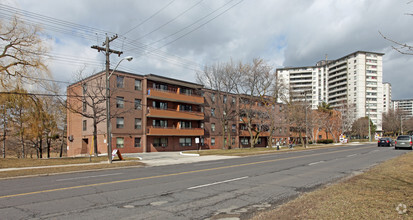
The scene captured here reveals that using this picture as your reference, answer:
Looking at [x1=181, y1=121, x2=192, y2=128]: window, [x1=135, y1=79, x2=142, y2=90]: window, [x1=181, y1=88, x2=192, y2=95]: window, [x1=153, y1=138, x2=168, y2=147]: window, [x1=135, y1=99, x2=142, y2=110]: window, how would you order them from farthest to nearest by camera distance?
1. [x1=181, y1=88, x2=192, y2=95]: window
2. [x1=181, y1=121, x2=192, y2=128]: window
3. [x1=153, y1=138, x2=168, y2=147]: window
4. [x1=135, y1=79, x2=142, y2=90]: window
5. [x1=135, y1=99, x2=142, y2=110]: window

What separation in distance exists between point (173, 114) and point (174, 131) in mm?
2705

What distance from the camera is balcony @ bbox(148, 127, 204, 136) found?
130 feet

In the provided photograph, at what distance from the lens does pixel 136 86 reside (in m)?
39.5

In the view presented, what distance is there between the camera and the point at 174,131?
42625mm

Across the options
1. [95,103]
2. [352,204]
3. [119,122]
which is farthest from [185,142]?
[352,204]

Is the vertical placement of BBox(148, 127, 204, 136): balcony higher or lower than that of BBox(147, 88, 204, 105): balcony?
lower

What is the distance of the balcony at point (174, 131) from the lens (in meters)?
39.7

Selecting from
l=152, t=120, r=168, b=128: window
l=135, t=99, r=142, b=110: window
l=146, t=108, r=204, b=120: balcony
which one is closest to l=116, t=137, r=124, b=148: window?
l=135, t=99, r=142, b=110: window

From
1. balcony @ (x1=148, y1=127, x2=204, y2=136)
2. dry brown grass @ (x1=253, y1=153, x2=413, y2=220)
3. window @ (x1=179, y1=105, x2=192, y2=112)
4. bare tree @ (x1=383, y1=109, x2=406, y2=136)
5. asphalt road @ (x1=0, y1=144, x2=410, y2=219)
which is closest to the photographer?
dry brown grass @ (x1=253, y1=153, x2=413, y2=220)

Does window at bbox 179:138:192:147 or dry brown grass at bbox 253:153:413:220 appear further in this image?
window at bbox 179:138:192:147

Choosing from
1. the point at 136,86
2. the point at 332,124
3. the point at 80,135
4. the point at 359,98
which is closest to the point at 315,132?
the point at 332,124

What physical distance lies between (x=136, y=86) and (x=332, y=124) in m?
48.9

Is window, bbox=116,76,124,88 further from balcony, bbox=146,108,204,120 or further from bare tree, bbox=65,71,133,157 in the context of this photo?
balcony, bbox=146,108,204,120

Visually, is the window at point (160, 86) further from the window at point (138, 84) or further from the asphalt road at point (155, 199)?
the asphalt road at point (155, 199)
